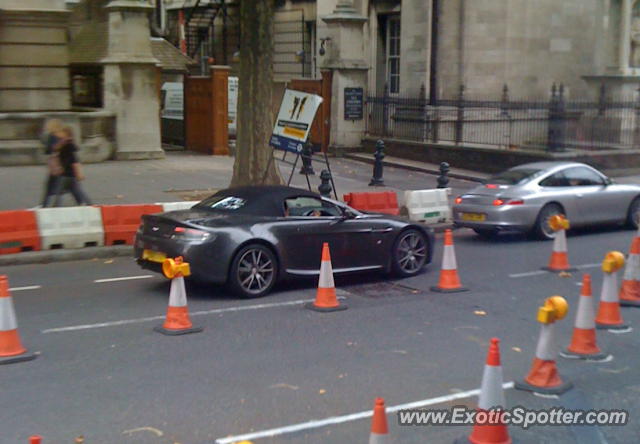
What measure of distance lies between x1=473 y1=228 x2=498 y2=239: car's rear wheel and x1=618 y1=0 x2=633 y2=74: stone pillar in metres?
14.5

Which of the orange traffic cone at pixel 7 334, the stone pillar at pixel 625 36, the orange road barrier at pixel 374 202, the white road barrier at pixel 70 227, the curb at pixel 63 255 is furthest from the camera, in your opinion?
the stone pillar at pixel 625 36

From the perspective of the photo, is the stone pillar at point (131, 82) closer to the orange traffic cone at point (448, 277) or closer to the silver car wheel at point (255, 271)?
the silver car wheel at point (255, 271)

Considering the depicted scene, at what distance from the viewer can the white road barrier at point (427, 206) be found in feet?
54.3

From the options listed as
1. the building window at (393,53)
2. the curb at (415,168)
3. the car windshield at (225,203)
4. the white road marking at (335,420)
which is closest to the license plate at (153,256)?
the car windshield at (225,203)

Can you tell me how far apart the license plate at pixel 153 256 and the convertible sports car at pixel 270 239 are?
1 centimetres

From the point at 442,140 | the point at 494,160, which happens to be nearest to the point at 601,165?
the point at 494,160

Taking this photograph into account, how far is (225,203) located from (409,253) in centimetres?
266

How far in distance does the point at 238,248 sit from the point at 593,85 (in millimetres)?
21645

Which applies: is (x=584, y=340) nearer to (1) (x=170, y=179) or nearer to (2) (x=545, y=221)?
(2) (x=545, y=221)

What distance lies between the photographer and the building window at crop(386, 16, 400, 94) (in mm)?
30844

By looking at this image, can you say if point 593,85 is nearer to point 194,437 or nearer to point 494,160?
point 494,160

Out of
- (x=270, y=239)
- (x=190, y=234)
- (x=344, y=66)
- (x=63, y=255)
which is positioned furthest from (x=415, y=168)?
(x=190, y=234)

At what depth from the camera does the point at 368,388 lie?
7098 millimetres

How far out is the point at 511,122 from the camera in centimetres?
2422
